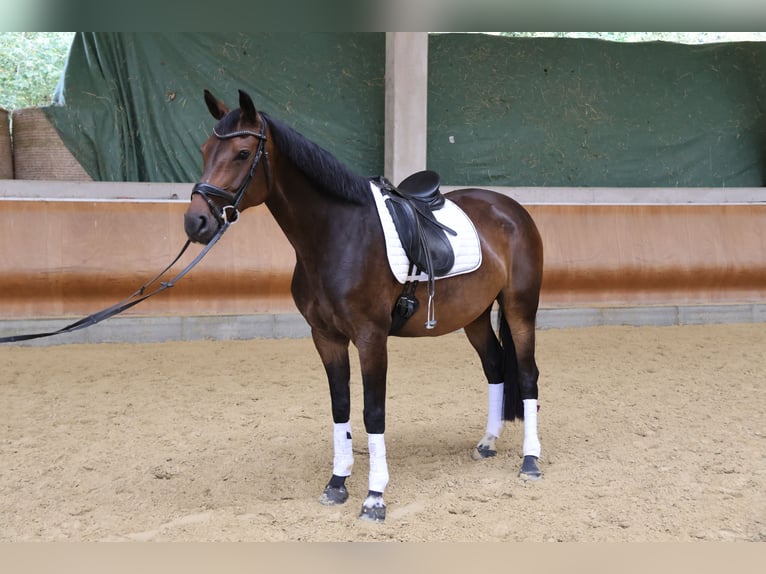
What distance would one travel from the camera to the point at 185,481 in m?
3.27

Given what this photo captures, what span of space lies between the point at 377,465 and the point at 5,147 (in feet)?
20.3

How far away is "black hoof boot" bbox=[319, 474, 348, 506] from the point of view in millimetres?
3008

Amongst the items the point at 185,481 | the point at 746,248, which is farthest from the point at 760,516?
the point at 746,248

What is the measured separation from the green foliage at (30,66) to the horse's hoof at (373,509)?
7044mm

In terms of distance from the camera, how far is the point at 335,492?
120 inches

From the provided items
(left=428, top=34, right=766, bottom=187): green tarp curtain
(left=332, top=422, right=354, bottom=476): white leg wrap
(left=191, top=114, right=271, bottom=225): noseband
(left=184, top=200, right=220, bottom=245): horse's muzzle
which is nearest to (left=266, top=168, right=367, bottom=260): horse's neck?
(left=191, top=114, right=271, bottom=225): noseband

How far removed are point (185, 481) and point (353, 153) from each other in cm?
569

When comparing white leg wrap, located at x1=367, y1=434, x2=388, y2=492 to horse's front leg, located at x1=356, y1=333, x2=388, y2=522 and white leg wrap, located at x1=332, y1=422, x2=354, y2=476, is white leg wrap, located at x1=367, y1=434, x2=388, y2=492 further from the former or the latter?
white leg wrap, located at x1=332, y1=422, x2=354, y2=476

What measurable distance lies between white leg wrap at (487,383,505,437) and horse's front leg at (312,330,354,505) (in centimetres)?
92

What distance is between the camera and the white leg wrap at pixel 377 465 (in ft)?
9.50

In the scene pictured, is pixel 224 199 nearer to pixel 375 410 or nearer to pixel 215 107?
pixel 215 107

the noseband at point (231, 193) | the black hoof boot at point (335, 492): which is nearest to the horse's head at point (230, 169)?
the noseband at point (231, 193)

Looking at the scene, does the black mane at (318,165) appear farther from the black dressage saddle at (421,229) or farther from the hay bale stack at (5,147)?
the hay bale stack at (5,147)

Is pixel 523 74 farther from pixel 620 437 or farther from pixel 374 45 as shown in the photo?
pixel 620 437
